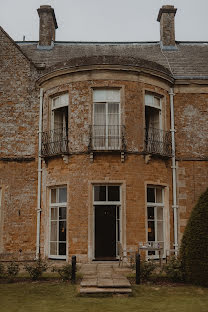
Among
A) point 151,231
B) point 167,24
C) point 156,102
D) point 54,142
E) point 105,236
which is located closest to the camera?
point 151,231

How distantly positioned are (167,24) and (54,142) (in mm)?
9843

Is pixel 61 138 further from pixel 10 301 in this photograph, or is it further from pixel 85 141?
pixel 10 301

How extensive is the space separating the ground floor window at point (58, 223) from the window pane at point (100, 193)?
4.02 ft

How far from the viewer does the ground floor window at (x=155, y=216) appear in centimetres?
1450

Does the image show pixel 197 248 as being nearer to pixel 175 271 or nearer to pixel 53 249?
pixel 175 271

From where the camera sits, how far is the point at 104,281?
33.6 feet

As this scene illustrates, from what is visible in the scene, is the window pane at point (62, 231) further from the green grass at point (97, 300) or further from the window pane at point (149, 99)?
the window pane at point (149, 99)

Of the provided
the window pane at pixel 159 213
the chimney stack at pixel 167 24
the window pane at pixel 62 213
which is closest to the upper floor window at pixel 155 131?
the window pane at pixel 159 213

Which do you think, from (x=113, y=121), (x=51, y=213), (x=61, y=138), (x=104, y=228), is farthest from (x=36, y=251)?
(x=113, y=121)

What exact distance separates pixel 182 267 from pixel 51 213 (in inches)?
228

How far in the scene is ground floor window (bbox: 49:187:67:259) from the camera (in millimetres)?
14422

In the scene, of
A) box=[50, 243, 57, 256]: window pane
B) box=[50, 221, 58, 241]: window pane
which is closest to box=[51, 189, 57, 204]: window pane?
box=[50, 221, 58, 241]: window pane

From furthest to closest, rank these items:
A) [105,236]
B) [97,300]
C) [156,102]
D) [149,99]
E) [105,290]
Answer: [105,236]
[156,102]
[149,99]
[105,290]
[97,300]

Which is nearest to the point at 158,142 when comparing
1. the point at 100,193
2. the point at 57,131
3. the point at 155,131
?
the point at 155,131
